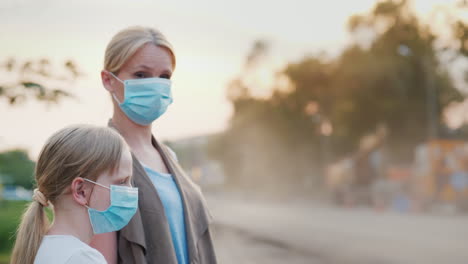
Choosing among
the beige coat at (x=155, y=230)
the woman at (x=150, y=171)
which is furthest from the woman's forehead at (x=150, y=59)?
the beige coat at (x=155, y=230)

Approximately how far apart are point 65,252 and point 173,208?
2.12 feet

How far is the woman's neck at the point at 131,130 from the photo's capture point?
286 cm

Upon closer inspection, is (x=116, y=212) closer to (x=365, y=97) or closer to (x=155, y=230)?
(x=155, y=230)

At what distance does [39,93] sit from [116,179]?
11.1 ft

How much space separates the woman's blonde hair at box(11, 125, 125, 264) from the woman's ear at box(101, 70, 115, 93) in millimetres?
672

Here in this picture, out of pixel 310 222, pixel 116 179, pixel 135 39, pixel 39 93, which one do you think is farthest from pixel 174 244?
pixel 310 222

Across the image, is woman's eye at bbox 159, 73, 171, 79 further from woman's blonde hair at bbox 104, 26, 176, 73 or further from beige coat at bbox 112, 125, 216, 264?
beige coat at bbox 112, 125, 216, 264

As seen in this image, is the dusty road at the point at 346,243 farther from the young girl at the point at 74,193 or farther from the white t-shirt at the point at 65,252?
the white t-shirt at the point at 65,252

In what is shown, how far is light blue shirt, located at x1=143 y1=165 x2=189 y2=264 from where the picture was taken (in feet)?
8.86

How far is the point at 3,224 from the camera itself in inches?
776

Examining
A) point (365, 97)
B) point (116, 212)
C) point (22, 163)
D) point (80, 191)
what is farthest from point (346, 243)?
point (365, 97)

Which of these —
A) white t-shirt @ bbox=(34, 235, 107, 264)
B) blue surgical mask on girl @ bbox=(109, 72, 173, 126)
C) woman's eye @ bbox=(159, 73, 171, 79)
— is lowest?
white t-shirt @ bbox=(34, 235, 107, 264)

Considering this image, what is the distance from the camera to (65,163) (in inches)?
87.4

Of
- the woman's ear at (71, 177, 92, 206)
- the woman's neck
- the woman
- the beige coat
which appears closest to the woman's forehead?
the woman
